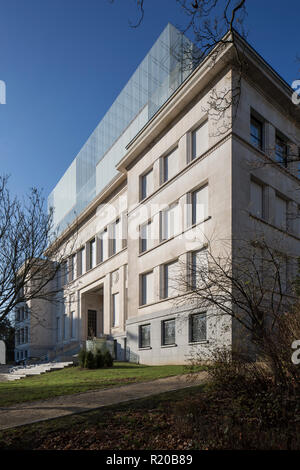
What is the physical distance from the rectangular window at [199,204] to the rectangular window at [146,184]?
17.3ft

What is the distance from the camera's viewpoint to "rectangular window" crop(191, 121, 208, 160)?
23.3 metres

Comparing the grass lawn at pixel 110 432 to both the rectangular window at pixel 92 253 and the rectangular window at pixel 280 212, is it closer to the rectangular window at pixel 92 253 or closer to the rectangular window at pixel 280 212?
the rectangular window at pixel 280 212

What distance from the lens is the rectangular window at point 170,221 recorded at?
968 inches

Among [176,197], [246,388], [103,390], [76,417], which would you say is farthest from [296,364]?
[176,197]

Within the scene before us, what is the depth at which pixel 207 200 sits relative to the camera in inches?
890

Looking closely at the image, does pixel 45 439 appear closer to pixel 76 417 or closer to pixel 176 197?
pixel 76 417

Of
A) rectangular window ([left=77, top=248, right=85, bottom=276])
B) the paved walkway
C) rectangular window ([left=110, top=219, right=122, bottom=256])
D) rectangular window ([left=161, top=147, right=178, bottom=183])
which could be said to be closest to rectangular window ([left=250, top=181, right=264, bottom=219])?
rectangular window ([left=161, top=147, right=178, bottom=183])

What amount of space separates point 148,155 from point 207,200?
7.74 meters

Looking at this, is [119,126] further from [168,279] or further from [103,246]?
[168,279]

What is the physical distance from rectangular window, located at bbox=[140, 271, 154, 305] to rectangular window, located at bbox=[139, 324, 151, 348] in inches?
65.5

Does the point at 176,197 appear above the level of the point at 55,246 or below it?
above

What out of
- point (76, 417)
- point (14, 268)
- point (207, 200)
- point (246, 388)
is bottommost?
point (76, 417)

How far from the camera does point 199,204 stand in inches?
915

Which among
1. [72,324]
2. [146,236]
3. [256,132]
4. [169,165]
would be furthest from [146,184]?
[72,324]
